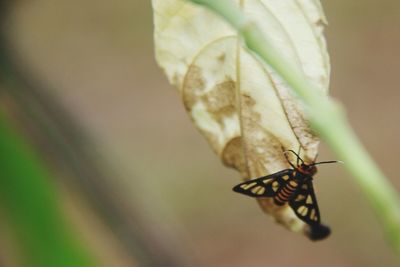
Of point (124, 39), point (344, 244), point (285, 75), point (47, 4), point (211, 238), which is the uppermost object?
point (47, 4)

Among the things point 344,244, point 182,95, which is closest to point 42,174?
point 182,95

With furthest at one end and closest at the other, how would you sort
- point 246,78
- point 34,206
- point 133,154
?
point 133,154 < point 34,206 < point 246,78

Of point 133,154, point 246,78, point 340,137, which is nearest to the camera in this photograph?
point 340,137

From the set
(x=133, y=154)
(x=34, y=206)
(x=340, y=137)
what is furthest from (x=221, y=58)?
(x=133, y=154)

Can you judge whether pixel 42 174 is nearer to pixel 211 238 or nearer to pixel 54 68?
pixel 211 238

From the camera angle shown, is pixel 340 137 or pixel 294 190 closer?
pixel 340 137

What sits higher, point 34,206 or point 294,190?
point 34,206

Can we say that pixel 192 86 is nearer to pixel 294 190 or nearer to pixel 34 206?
pixel 294 190
